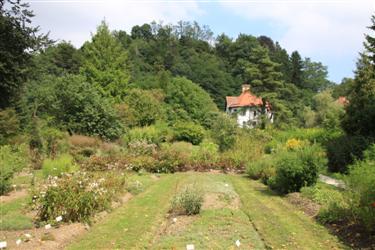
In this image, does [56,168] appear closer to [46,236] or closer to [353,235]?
[46,236]

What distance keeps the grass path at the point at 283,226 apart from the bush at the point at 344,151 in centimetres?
666

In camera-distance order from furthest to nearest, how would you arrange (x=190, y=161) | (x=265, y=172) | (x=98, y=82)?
(x=98, y=82) < (x=190, y=161) < (x=265, y=172)

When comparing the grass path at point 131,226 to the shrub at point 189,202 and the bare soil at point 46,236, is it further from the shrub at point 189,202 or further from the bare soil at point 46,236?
the shrub at point 189,202

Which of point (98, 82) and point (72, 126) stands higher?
point (98, 82)

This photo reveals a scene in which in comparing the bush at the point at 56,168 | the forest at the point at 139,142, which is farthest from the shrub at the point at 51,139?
the bush at the point at 56,168

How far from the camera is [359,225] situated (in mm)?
8195

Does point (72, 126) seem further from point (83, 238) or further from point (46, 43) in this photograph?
point (83, 238)

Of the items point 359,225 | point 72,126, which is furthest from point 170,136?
point 359,225

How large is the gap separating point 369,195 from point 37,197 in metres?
7.02

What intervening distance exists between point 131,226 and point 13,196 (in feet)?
16.3

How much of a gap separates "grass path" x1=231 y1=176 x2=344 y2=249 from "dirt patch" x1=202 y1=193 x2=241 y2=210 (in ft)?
0.74

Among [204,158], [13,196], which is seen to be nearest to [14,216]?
[13,196]

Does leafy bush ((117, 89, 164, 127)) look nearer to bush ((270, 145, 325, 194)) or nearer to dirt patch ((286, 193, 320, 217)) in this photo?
bush ((270, 145, 325, 194))

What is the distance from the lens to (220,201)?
10.7 m
